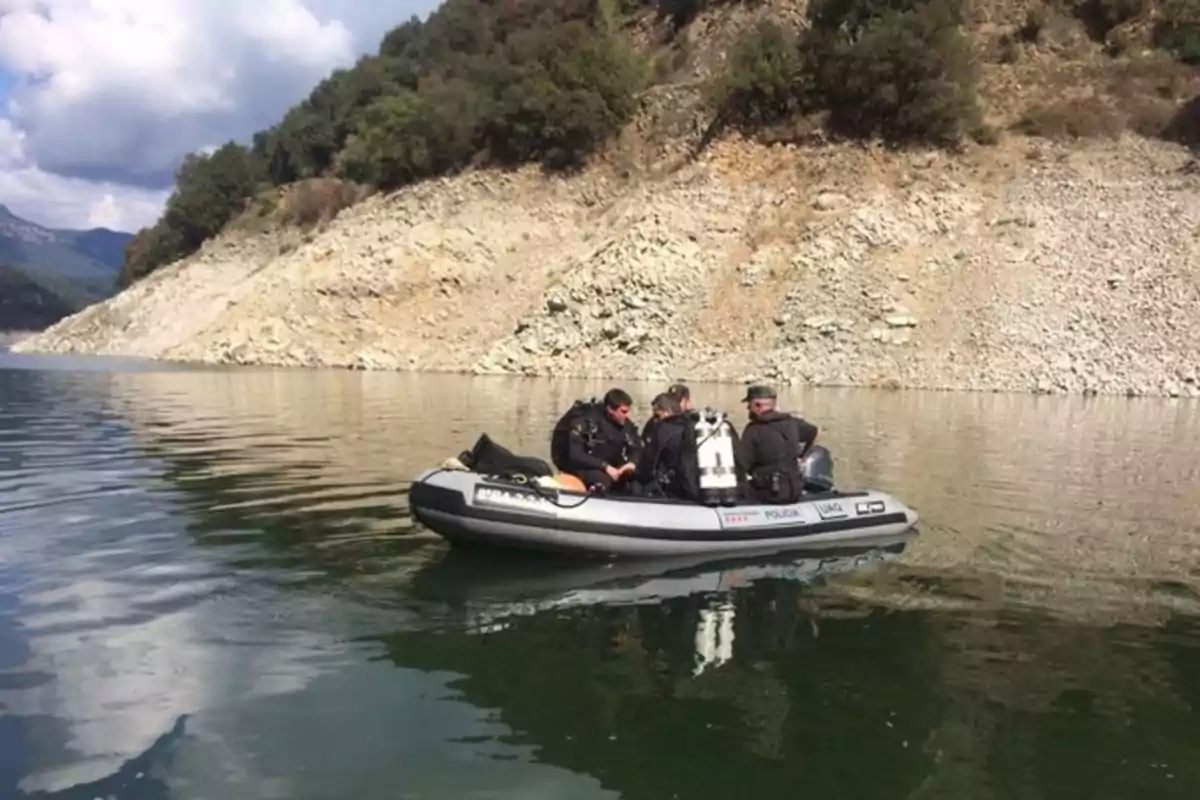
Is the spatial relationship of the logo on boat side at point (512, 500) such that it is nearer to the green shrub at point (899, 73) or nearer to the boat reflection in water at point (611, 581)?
the boat reflection in water at point (611, 581)

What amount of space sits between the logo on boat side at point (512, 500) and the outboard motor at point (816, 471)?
4230mm

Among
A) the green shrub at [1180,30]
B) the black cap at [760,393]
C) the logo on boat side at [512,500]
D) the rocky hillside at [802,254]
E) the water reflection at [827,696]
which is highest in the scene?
the green shrub at [1180,30]

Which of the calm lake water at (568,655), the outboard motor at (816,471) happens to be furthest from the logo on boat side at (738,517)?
the outboard motor at (816,471)

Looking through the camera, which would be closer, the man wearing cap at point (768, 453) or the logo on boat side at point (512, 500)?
the logo on boat side at point (512, 500)

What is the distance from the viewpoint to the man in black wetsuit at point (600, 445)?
42.0ft

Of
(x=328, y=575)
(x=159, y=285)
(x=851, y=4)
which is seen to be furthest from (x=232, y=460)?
(x=159, y=285)

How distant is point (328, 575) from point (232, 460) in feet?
30.4

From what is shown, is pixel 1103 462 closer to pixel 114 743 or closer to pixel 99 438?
pixel 114 743

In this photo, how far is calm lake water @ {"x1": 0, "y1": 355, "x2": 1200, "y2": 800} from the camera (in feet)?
22.2

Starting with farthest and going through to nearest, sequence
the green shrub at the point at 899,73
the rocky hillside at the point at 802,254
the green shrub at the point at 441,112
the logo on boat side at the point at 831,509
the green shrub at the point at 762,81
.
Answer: the green shrub at the point at 441,112
the green shrub at the point at 762,81
the green shrub at the point at 899,73
the rocky hillside at the point at 802,254
the logo on boat side at the point at 831,509

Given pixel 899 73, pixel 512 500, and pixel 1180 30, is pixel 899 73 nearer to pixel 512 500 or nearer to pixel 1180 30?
pixel 1180 30

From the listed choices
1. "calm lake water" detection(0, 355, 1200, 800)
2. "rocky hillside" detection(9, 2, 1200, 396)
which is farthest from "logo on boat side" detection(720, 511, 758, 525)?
"rocky hillside" detection(9, 2, 1200, 396)

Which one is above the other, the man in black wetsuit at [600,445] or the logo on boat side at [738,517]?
the man in black wetsuit at [600,445]

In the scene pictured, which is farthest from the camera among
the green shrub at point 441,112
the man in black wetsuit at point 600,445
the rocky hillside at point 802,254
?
the green shrub at point 441,112
